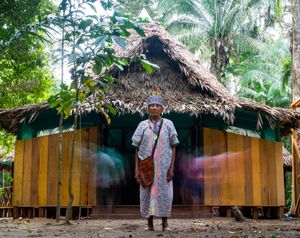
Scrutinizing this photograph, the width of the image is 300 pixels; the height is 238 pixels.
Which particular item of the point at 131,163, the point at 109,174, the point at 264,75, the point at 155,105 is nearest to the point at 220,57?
the point at 264,75

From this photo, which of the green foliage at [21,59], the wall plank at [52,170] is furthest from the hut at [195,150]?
the green foliage at [21,59]

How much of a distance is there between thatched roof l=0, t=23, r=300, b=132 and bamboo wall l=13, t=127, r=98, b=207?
63 centimetres

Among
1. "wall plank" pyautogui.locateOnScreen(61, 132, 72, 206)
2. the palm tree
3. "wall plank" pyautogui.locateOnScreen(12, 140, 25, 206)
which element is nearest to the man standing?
"wall plank" pyautogui.locateOnScreen(61, 132, 72, 206)

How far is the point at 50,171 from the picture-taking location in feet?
28.4

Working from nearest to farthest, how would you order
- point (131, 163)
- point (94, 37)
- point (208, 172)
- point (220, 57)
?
point (94, 37)
point (208, 172)
point (131, 163)
point (220, 57)

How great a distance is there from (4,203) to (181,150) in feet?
26.2

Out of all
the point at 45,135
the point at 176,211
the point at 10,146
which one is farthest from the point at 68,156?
the point at 10,146

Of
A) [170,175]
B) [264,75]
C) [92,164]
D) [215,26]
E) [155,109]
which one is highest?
[215,26]

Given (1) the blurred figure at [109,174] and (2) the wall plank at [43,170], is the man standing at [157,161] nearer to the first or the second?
(1) the blurred figure at [109,174]

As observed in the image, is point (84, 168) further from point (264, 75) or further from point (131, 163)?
point (264, 75)

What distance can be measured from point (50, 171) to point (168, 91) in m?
→ 2.64

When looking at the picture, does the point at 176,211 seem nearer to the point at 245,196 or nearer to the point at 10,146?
the point at 245,196

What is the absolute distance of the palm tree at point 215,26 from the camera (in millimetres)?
18547

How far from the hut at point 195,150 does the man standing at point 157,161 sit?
290cm
